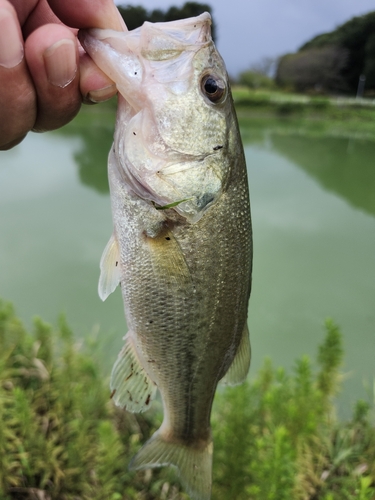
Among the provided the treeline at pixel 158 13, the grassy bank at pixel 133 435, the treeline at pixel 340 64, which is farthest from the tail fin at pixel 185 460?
the treeline at pixel 340 64

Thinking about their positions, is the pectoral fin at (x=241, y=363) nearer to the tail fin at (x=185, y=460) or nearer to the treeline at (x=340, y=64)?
the tail fin at (x=185, y=460)

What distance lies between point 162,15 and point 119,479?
88.1ft

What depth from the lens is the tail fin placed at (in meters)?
1.27

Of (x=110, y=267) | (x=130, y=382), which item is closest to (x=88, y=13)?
(x=110, y=267)

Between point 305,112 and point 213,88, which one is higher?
point 213,88

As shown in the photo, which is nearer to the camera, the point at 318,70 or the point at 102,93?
the point at 102,93

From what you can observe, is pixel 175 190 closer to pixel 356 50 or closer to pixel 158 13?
pixel 158 13

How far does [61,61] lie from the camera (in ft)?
3.20

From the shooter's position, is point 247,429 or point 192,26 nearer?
point 192,26

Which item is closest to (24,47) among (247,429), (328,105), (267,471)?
(267,471)

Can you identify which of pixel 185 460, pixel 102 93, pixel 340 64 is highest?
pixel 102 93

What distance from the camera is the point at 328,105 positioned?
21859 millimetres

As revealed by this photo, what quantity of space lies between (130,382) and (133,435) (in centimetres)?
128

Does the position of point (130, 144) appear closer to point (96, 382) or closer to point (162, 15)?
point (96, 382)
